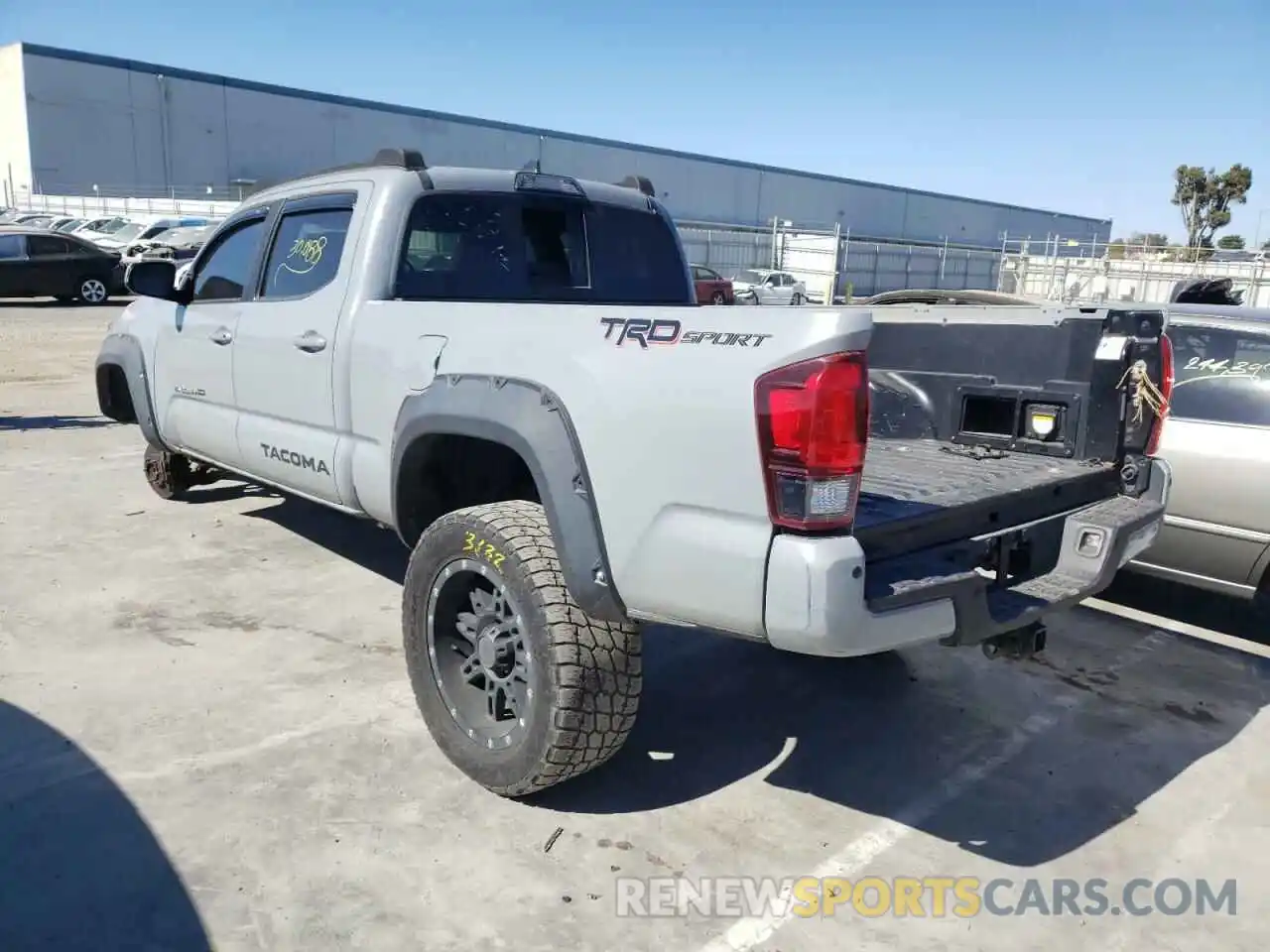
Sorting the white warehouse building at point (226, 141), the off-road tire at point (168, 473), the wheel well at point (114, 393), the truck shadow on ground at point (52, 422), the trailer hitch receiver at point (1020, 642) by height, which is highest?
the white warehouse building at point (226, 141)

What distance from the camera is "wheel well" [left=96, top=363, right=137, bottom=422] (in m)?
6.19

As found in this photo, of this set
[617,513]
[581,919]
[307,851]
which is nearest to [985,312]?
[617,513]

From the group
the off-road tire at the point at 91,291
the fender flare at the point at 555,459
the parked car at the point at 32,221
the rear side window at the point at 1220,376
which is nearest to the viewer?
the fender flare at the point at 555,459

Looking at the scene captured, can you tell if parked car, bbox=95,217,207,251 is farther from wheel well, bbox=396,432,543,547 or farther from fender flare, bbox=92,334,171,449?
wheel well, bbox=396,432,543,547

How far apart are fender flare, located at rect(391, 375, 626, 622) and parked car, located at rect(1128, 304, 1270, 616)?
319cm

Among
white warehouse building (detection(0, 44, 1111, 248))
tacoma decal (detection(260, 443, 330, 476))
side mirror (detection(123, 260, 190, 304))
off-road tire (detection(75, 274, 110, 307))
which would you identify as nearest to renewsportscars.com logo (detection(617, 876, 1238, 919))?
tacoma decal (detection(260, 443, 330, 476))

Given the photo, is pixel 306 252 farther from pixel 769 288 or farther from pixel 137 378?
pixel 769 288

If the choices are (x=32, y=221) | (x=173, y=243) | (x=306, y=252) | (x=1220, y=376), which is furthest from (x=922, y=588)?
(x=32, y=221)

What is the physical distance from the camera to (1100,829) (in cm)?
308

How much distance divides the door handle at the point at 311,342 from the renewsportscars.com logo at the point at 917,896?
2425mm

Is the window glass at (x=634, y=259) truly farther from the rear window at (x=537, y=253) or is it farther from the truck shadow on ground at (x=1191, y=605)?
the truck shadow on ground at (x=1191, y=605)

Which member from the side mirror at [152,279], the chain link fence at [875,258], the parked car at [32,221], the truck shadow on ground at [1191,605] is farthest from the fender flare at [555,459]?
the parked car at [32,221]

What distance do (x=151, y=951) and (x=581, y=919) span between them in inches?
41.9

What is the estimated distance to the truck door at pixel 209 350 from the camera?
15.6ft
